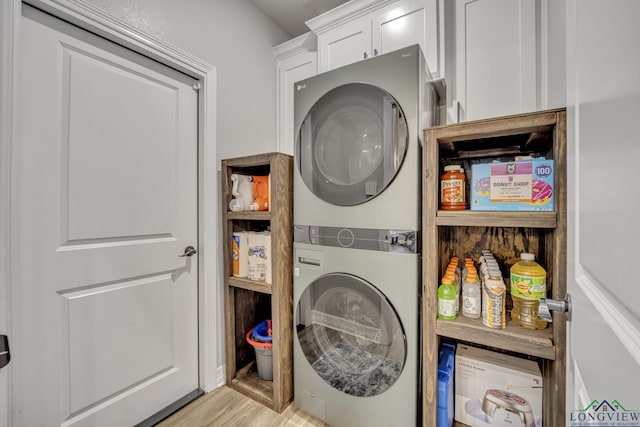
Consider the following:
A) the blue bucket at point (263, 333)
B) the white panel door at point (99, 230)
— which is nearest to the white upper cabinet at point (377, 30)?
the white panel door at point (99, 230)

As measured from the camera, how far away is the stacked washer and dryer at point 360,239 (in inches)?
44.4

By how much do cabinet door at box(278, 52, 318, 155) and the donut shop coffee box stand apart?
4.77ft

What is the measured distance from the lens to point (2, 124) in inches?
39.4

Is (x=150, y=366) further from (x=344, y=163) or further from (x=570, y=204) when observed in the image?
(x=570, y=204)

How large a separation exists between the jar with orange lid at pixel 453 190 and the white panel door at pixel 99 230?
56.8 inches

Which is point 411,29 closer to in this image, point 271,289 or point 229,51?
point 229,51

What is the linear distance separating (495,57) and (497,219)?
0.90 meters

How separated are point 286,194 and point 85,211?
96cm

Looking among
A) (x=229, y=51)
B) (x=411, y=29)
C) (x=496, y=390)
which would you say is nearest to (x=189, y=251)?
(x=229, y=51)

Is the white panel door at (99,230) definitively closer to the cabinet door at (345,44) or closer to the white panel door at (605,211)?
the cabinet door at (345,44)

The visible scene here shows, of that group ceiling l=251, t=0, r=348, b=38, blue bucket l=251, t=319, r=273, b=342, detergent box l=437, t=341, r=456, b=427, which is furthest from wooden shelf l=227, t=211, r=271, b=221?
ceiling l=251, t=0, r=348, b=38

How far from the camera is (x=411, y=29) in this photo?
4.99 ft

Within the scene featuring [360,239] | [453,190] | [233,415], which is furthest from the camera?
[233,415]

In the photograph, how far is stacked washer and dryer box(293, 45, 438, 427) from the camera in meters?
1.13
